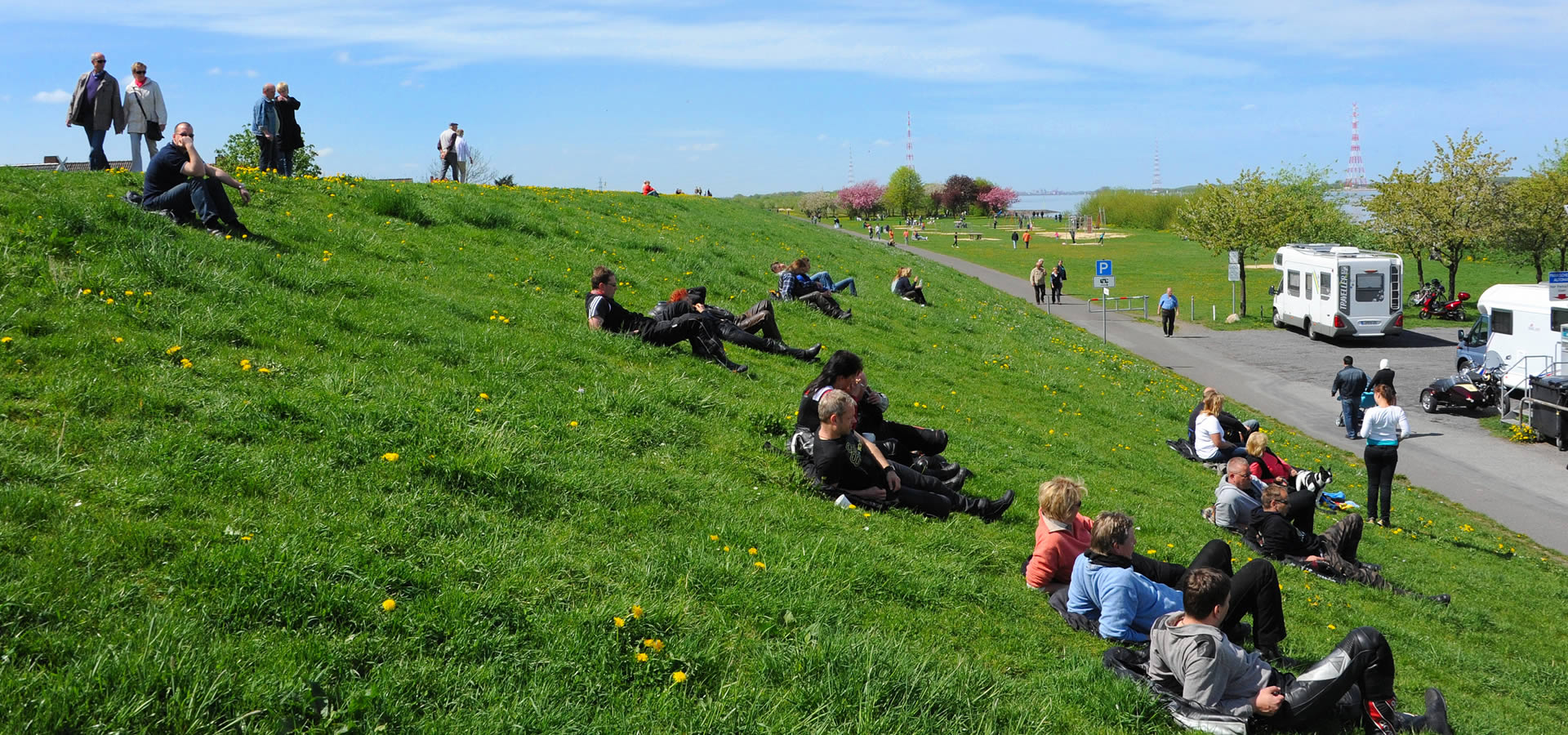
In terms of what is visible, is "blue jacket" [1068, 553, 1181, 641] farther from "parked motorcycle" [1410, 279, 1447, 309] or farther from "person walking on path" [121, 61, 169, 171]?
"parked motorcycle" [1410, 279, 1447, 309]

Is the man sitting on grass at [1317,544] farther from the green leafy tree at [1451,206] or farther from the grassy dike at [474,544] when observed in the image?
the green leafy tree at [1451,206]

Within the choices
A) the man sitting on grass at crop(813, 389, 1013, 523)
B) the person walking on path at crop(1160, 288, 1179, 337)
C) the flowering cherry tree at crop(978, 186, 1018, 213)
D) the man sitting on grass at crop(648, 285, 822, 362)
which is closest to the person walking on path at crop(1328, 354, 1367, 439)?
the man sitting on grass at crop(648, 285, 822, 362)

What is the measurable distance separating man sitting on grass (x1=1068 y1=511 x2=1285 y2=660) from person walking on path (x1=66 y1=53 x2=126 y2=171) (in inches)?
597

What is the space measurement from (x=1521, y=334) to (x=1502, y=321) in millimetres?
846

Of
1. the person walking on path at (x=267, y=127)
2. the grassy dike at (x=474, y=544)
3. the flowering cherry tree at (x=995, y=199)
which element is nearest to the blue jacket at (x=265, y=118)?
the person walking on path at (x=267, y=127)

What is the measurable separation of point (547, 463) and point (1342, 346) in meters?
32.5

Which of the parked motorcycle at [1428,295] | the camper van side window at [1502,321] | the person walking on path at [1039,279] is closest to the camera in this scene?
the camper van side window at [1502,321]

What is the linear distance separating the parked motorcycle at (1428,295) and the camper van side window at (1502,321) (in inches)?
701

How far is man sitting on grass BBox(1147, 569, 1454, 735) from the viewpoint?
16.4 ft

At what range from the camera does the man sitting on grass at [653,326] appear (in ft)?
35.0

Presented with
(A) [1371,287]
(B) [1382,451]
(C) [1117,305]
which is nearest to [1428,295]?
(A) [1371,287]

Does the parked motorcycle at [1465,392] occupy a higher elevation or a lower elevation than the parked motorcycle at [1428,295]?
lower

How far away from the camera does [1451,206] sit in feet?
136

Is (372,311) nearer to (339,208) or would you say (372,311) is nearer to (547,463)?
(547,463)
